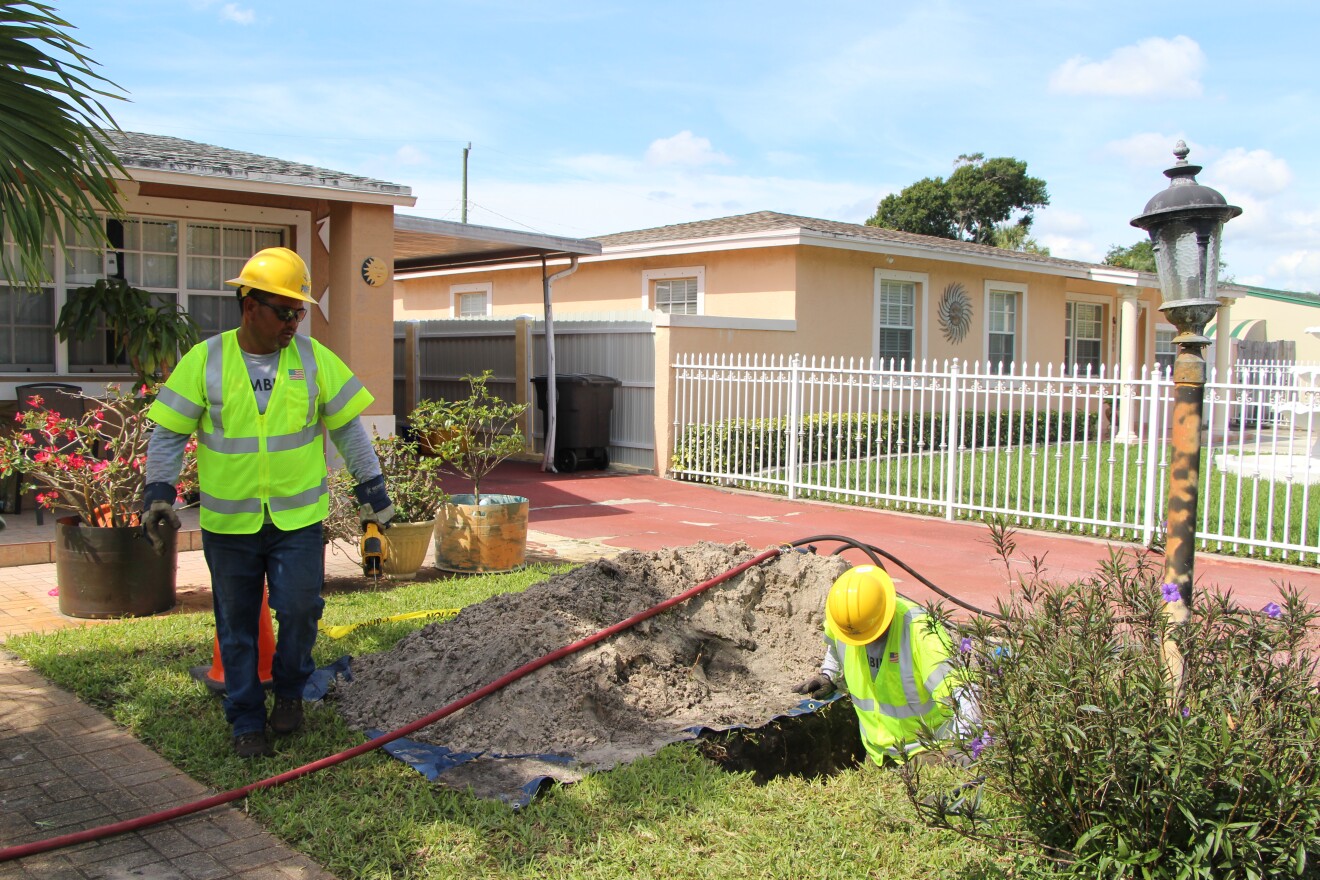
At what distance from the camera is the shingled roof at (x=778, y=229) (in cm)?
1658

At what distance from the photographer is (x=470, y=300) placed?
72.9ft

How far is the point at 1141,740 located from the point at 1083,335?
21.6 m

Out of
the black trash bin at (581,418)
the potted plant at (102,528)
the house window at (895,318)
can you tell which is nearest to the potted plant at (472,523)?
the potted plant at (102,528)

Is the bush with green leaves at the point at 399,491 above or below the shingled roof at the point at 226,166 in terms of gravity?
below

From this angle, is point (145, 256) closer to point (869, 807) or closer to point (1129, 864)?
point (869, 807)

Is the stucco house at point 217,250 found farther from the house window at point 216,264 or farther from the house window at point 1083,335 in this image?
the house window at point 1083,335

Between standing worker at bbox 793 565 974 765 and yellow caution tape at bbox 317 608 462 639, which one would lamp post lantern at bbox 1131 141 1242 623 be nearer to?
standing worker at bbox 793 565 974 765

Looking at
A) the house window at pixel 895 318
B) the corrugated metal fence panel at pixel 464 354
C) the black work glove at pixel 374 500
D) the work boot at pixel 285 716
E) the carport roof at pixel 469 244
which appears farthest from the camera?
the house window at pixel 895 318

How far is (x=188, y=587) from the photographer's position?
24.4 ft

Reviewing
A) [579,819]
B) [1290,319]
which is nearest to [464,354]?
[579,819]

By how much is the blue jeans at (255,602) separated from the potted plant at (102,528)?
233 centimetres

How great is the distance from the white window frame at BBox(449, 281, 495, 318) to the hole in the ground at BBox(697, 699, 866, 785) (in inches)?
682

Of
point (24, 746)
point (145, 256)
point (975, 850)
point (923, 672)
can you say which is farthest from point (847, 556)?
point (145, 256)

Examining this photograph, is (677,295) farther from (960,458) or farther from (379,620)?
(379,620)
